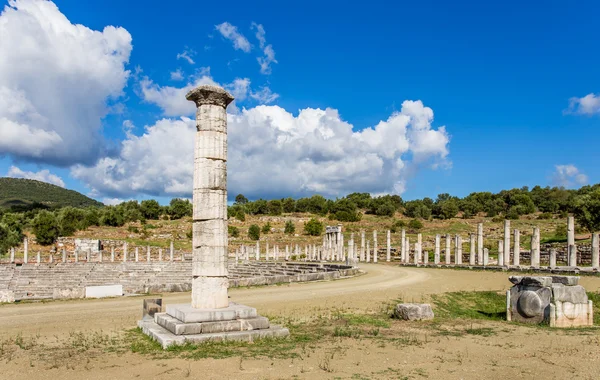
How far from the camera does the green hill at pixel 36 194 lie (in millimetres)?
110875

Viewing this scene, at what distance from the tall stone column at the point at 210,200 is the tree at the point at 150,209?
80.9 metres

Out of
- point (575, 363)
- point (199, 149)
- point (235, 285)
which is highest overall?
point (199, 149)

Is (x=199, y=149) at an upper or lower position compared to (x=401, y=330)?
upper

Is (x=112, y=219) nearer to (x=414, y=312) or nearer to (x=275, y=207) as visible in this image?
(x=275, y=207)

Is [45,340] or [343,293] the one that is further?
[343,293]

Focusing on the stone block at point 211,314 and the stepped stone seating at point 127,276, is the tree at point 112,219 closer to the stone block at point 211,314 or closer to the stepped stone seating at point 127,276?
the stepped stone seating at point 127,276

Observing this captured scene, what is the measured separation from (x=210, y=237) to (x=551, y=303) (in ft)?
28.6

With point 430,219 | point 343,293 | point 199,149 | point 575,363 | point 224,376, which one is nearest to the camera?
point 224,376

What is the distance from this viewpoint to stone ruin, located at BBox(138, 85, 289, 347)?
11.1 m

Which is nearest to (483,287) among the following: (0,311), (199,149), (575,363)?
(575,363)

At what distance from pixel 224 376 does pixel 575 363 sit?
5889 mm

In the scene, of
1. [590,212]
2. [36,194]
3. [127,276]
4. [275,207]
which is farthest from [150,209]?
[590,212]

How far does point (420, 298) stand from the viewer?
58.0ft

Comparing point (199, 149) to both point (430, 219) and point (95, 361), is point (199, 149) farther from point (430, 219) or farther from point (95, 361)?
point (430, 219)
